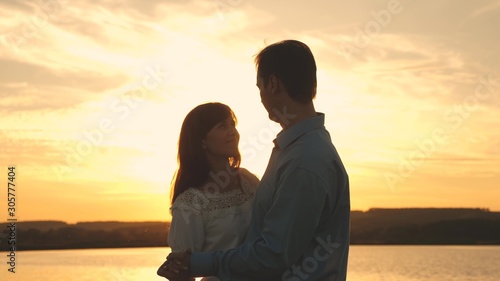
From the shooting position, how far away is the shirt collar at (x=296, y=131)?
10.3ft

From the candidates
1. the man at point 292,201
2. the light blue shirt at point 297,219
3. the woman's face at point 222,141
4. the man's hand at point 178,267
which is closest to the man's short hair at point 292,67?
the man at point 292,201

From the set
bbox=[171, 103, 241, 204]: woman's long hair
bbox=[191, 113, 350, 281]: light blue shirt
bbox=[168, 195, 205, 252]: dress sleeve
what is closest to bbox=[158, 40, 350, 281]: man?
bbox=[191, 113, 350, 281]: light blue shirt

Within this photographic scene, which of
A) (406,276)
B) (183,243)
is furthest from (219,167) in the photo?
(406,276)

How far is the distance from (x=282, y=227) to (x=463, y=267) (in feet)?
169

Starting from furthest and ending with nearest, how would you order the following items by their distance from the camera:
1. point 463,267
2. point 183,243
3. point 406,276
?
point 463,267, point 406,276, point 183,243

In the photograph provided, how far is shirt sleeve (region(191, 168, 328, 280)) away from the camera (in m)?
2.93

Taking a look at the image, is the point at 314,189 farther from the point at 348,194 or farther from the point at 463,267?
the point at 463,267

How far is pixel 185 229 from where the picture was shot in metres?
4.28

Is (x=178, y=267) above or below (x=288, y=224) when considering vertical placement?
below

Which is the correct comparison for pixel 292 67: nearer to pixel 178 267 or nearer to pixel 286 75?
pixel 286 75

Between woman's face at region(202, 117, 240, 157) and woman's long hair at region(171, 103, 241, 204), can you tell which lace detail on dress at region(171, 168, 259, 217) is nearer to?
woman's long hair at region(171, 103, 241, 204)

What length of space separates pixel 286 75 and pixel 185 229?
56.0 inches

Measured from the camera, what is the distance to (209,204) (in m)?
4.40

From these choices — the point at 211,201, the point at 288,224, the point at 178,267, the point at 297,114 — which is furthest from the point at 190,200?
the point at 288,224
